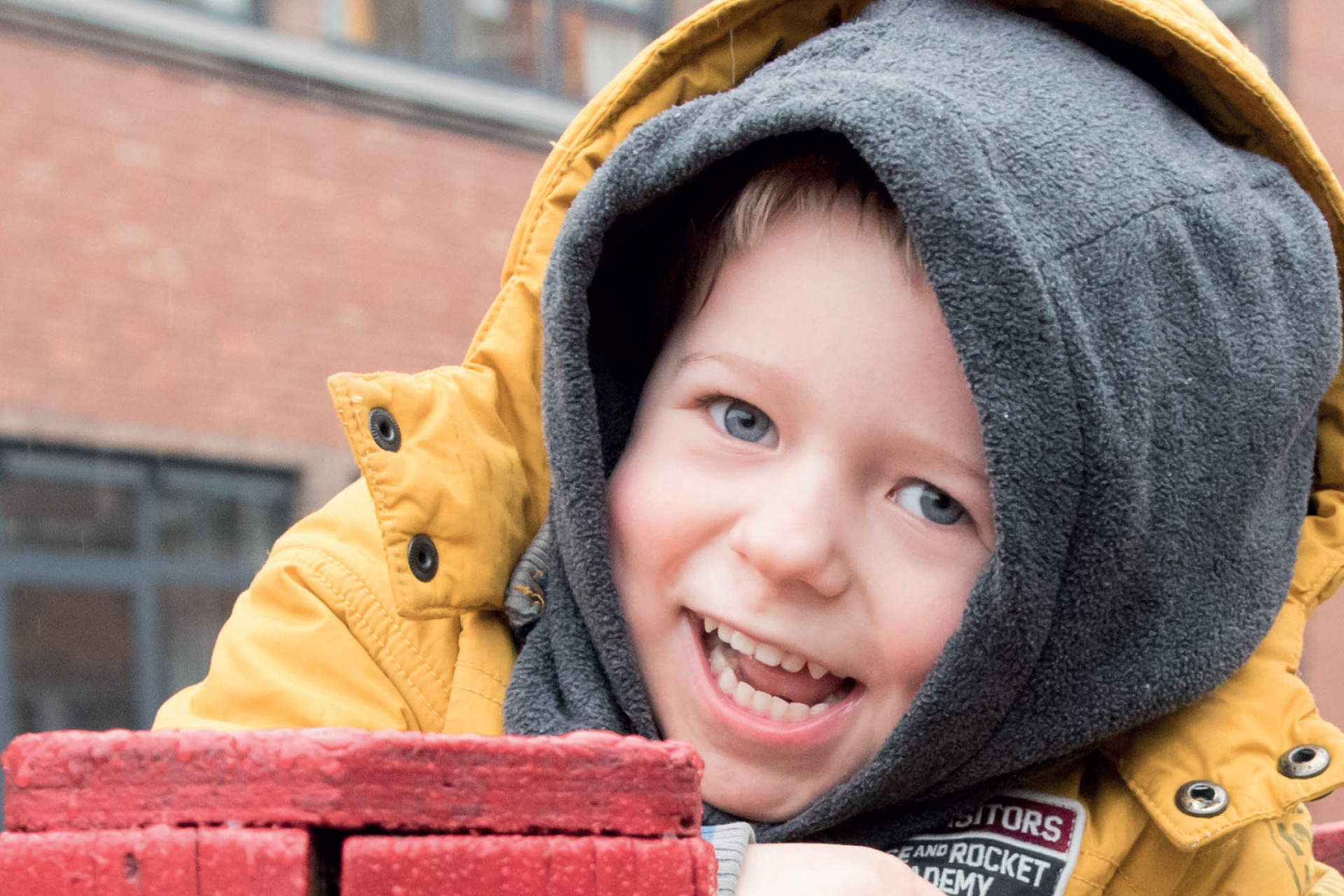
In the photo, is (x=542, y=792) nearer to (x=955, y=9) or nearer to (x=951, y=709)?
(x=951, y=709)

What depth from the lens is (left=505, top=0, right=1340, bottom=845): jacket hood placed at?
975 millimetres

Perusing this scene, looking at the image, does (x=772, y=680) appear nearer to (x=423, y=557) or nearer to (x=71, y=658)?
(x=423, y=557)

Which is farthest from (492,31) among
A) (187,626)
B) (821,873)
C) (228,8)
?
(821,873)

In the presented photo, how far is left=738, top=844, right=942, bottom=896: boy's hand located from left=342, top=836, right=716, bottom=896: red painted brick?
5.6 inches

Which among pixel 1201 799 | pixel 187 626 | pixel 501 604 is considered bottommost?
pixel 187 626

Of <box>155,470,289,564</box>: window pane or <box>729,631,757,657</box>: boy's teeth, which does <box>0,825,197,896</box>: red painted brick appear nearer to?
<box>729,631,757,657</box>: boy's teeth

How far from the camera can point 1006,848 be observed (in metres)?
1.11

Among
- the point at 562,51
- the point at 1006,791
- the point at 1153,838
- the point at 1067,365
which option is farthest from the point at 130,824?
the point at 562,51

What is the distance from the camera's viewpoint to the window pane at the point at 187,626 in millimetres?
5406

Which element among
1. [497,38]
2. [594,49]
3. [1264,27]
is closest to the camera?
[497,38]

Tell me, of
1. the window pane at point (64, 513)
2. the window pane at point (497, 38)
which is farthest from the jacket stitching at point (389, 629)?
the window pane at point (497, 38)

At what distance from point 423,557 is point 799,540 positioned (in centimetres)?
34

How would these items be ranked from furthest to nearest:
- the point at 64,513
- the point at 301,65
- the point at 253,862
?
the point at 301,65 → the point at 64,513 → the point at 253,862

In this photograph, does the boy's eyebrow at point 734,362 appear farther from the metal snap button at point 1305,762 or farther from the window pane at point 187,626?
the window pane at point 187,626
